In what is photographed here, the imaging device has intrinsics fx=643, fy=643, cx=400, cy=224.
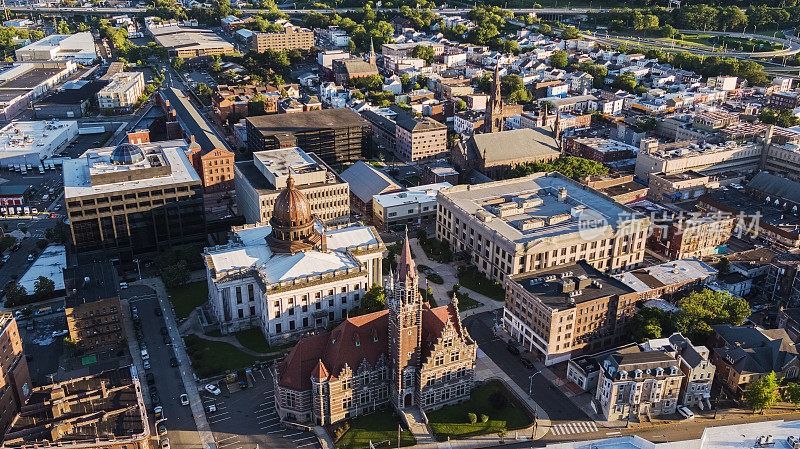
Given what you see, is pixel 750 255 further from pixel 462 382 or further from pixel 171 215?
pixel 171 215

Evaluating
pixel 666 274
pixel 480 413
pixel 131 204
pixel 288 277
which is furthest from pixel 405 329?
pixel 131 204

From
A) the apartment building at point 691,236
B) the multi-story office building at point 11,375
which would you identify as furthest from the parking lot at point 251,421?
the apartment building at point 691,236

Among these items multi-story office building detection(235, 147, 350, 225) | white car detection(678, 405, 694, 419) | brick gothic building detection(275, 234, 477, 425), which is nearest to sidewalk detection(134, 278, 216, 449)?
brick gothic building detection(275, 234, 477, 425)

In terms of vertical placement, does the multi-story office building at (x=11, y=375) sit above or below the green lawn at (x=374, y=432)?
above

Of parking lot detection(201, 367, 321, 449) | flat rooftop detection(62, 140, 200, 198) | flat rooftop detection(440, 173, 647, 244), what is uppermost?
flat rooftop detection(62, 140, 200, 198)

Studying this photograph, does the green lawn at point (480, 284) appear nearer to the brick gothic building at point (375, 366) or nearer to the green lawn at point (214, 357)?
the brick gothic building at point (375, 366)

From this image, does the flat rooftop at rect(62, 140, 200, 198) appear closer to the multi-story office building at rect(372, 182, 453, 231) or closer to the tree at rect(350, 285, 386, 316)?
the multi-story office building at rect(372, 182, 453, 231)

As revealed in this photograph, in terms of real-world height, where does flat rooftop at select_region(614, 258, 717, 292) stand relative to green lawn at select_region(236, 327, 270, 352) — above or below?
above
